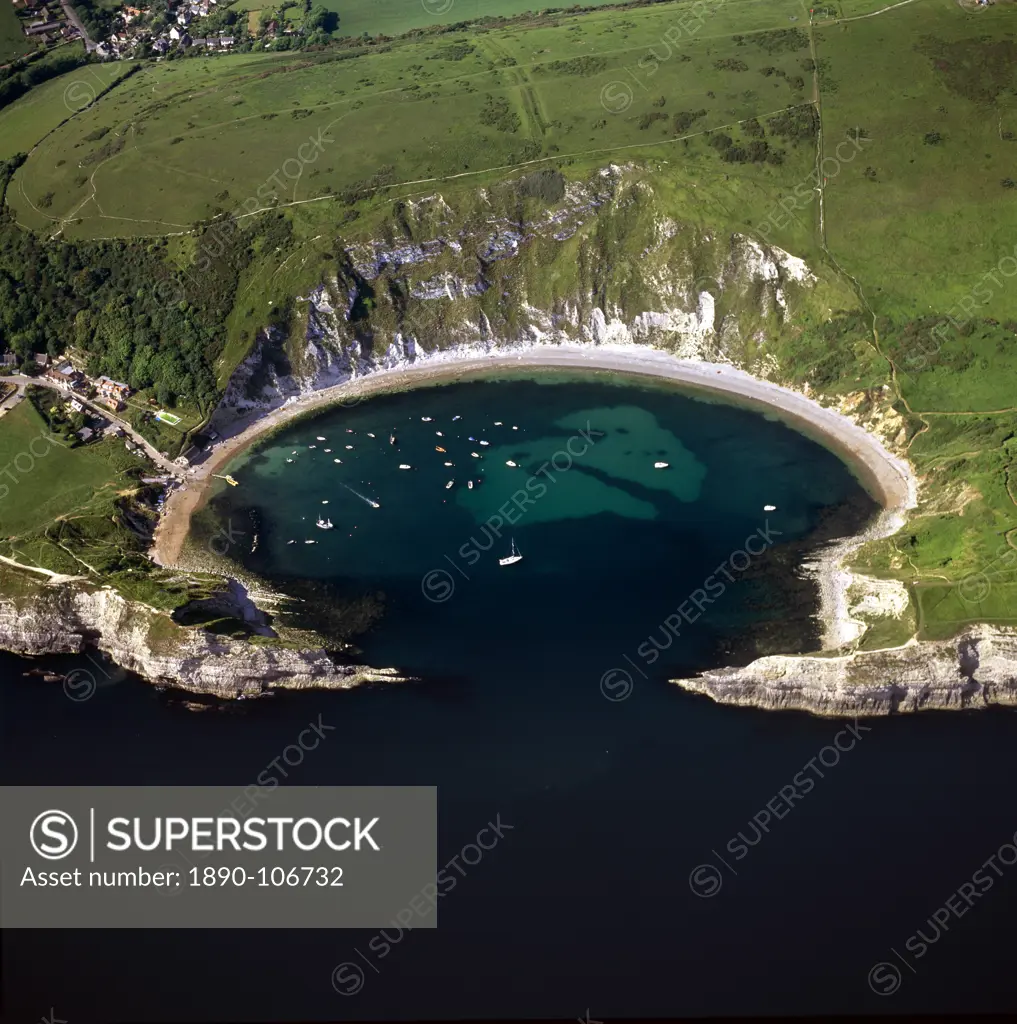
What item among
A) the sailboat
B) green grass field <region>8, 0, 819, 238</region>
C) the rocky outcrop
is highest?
green grass field <region>8, 0, 819, 238</region>

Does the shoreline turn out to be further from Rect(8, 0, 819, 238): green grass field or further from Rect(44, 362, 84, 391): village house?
Rect(8, 0, 819, 238): green grass field

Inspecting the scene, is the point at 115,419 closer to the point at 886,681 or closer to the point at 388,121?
the point at 388,121

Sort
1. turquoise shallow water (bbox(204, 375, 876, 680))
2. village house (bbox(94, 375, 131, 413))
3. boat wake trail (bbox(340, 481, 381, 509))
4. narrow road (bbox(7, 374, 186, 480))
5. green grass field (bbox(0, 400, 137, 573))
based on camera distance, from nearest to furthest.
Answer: turquoise shallow water (bbox(204, 375, 876, 680)) → green grass field (bbox(0, 400, 137, 573)) → boat wake trail (bbox(340, 481, 381, 509)) → narrow road (bbox(7, 374, 186, 480)) → village house (bbox(94, 375, 131, 413))

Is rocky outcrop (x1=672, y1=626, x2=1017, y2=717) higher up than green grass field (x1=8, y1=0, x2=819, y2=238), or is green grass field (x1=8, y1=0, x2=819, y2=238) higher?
green grass field (x1=8, y1=0, x2=819, y2=238)

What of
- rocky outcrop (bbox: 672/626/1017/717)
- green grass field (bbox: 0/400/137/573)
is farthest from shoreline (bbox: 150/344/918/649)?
green grass field (bbox: 0/400/137/573)

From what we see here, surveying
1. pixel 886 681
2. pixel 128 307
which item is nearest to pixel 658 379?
pixel 886 681

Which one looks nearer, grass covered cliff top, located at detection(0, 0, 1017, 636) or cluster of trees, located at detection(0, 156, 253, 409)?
grass covered cliff top, located at detection(0, 0, 1017, 636)

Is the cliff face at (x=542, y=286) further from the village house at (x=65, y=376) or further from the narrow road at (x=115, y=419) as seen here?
the village house at (x=65, y=376)
